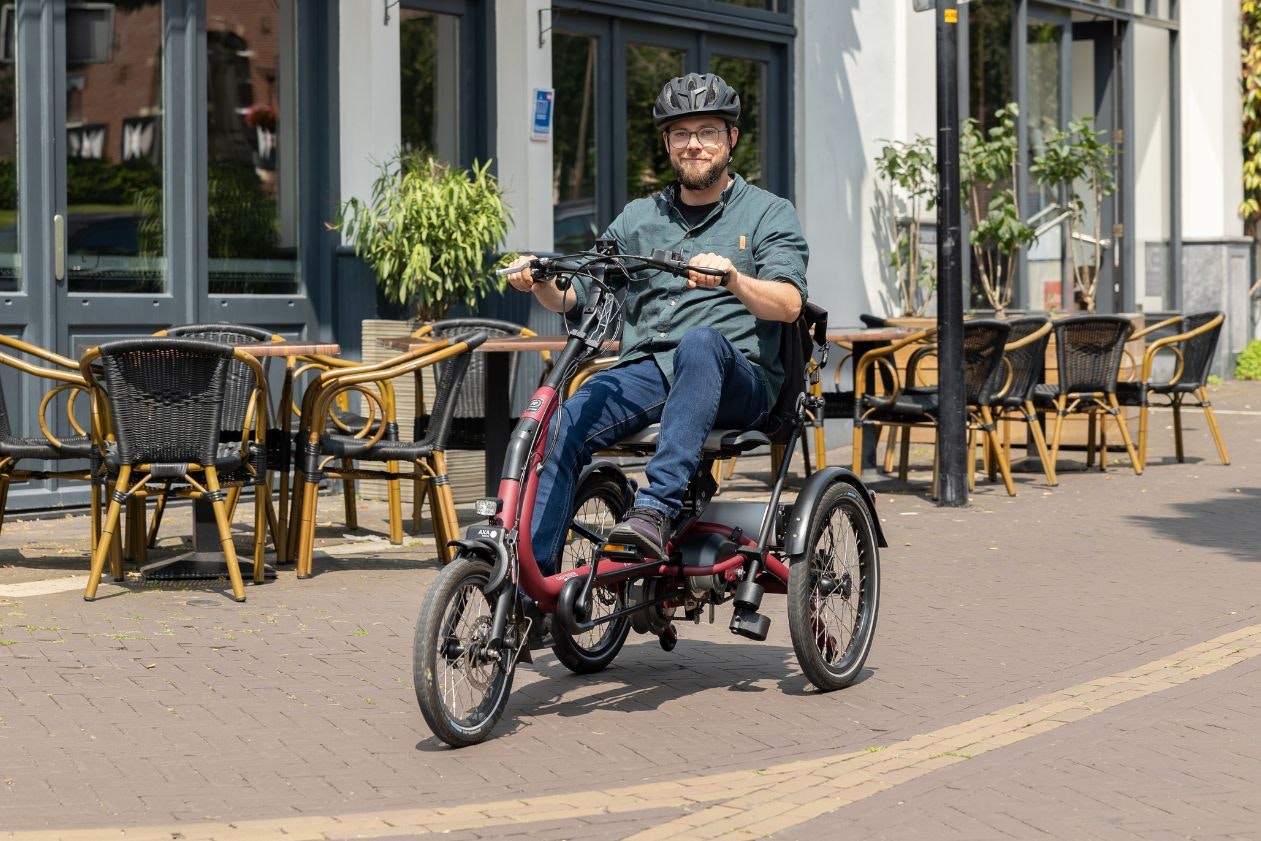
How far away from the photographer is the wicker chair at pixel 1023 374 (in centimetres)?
1096

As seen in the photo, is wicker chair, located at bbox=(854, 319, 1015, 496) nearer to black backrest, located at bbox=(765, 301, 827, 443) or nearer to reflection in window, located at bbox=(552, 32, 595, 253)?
reflection in window, located at bbox=(552, 32, 595, 253)

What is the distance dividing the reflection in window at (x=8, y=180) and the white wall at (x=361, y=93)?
193 cm

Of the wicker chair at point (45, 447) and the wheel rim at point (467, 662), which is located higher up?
the wicker chair at point (45, 447)

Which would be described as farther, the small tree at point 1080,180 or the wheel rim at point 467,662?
the small tree at point 1080,180

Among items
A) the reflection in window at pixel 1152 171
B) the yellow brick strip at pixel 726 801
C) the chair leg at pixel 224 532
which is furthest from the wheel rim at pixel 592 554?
the reflection in window at pixel 1152 171

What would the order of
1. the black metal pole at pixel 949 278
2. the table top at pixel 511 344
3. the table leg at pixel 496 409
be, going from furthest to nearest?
the black metal pole at pixel 949 278 < the table leg at pixel 496 409 < the table top at pixel 511 344

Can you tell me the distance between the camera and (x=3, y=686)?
5613 millimetres

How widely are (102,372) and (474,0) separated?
17.9 ft

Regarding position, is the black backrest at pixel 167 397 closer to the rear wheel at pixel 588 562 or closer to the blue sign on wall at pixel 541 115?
the rear wheel at pixel 588 562

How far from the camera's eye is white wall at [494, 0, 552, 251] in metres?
12.0

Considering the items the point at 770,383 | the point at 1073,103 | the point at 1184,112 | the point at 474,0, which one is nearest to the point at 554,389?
the point at 770,383

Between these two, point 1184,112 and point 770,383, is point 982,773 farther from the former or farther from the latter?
point 1184,112

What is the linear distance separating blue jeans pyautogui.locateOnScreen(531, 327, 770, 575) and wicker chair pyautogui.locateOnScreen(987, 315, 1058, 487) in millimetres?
5651

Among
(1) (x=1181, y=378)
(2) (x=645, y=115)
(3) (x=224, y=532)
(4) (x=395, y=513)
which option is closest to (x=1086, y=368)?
(1) (x=1181, y=378)
